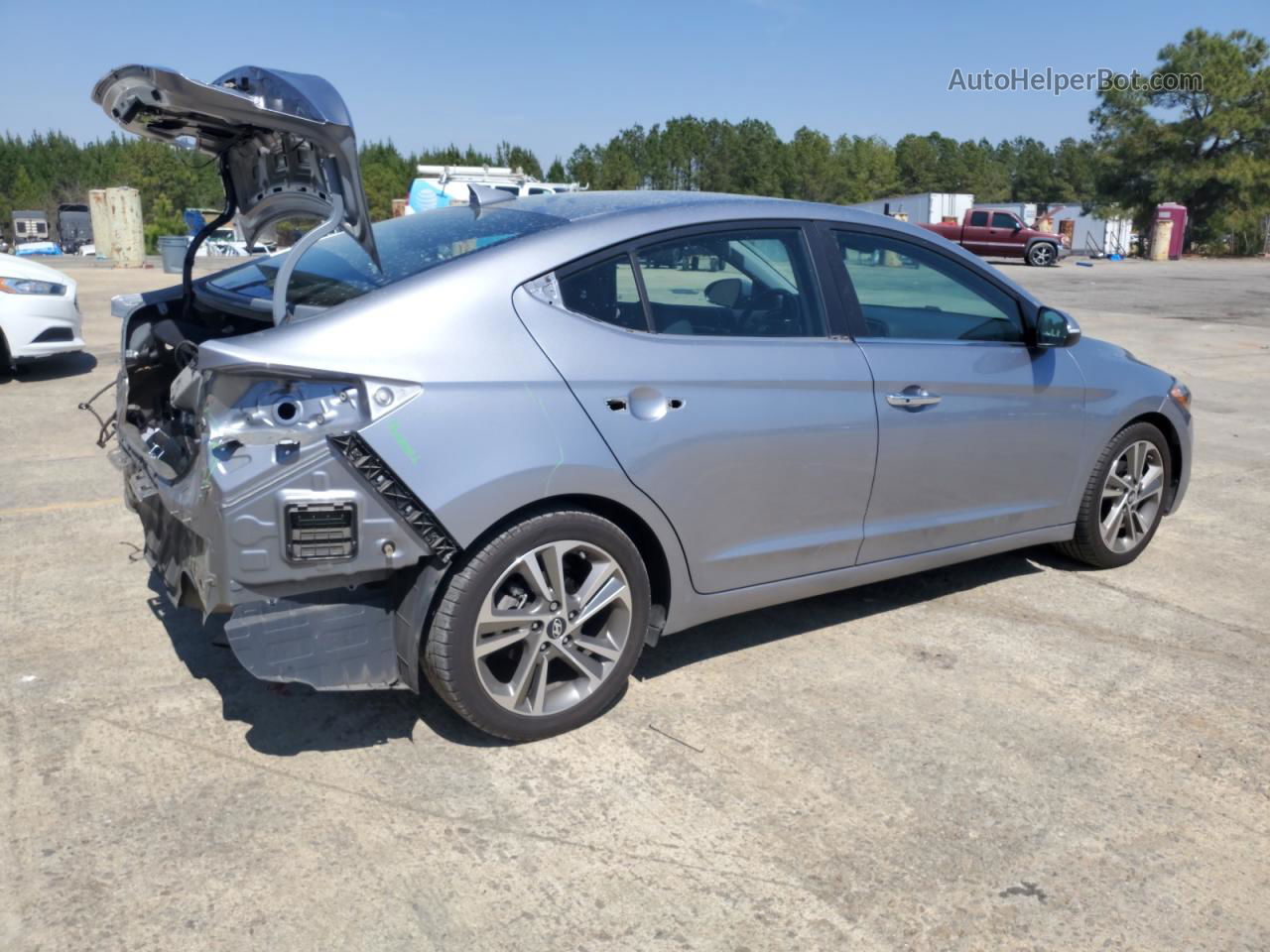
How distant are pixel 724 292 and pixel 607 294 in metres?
0.54

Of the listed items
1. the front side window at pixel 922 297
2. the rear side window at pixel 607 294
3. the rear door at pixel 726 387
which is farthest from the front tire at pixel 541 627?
the front side window at pixel 922 297

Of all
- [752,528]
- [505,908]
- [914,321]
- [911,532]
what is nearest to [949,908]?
[505,908]

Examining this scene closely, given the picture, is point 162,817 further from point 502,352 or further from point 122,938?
point 502,352

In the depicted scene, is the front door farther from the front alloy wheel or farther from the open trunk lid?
the open trunk lid

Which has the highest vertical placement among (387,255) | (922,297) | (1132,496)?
(387,255)

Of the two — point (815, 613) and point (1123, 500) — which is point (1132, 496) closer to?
point (1123, 500)

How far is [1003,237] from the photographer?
35.3 m

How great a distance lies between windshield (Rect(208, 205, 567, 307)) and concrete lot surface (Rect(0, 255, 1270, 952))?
4.35ft

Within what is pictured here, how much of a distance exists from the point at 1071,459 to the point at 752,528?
1.77m

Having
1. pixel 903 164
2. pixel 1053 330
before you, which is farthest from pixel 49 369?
pixel 903 164

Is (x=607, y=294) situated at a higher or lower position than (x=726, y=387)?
higher

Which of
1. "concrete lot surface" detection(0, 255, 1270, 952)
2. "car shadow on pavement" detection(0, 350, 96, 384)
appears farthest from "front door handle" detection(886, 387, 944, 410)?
"car shadow on pavement" detection(0, 350, 96, 384)

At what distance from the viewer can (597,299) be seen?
3.38 metres

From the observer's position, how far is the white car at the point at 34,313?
8.89 m
